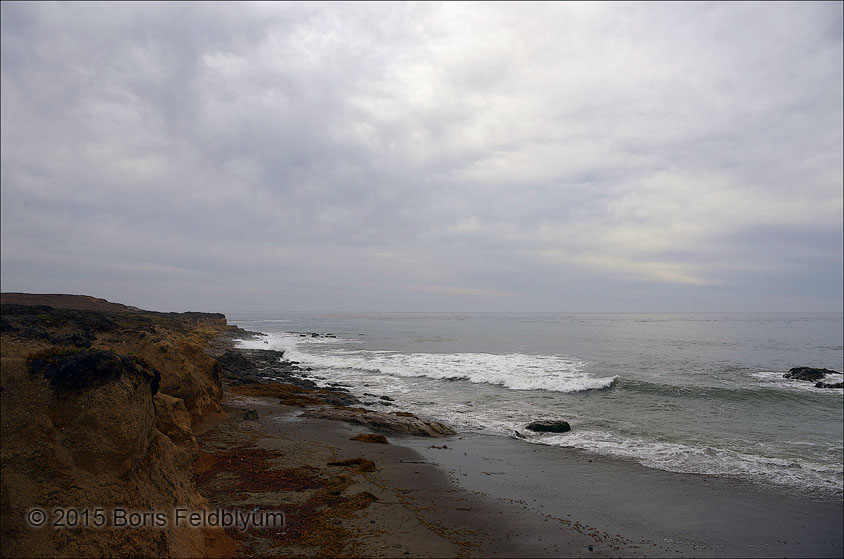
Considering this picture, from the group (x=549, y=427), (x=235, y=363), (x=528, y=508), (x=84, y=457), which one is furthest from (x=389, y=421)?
(x=235, y=363)

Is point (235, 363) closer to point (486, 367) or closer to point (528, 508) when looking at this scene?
point (486, 367)

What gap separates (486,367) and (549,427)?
18941 millimetres

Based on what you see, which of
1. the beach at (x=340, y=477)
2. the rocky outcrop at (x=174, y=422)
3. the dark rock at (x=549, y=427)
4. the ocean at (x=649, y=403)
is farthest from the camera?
the dark rock at (x=549, y=427)

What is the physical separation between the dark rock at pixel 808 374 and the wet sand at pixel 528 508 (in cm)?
2706

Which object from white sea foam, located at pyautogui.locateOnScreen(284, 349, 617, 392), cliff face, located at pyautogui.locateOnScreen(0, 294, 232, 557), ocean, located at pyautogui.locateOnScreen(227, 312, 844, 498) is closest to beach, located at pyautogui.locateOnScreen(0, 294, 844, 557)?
cliff face, located at pyautogui.locateOnScreen(0, 294, 232, 557)

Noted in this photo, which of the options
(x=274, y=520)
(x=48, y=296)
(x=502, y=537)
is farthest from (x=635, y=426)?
(x=48, y=296)

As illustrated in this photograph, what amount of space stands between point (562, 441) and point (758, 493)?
19.4ft

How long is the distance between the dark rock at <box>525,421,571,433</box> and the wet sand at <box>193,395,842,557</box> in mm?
2732

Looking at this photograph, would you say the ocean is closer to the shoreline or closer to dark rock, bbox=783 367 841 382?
dark rock, bbox=783 367 841 382

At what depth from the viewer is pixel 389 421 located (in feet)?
55.2

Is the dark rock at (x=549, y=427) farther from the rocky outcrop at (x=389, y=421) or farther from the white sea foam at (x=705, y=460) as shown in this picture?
the rocky outcrop at (x=389, y=421)

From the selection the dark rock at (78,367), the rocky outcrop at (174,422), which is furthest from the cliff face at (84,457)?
the rocky outcrop at (174,422)

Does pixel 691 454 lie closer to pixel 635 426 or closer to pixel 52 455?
pixel 635 426

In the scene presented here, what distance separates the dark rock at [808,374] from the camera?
30244 millimetres
